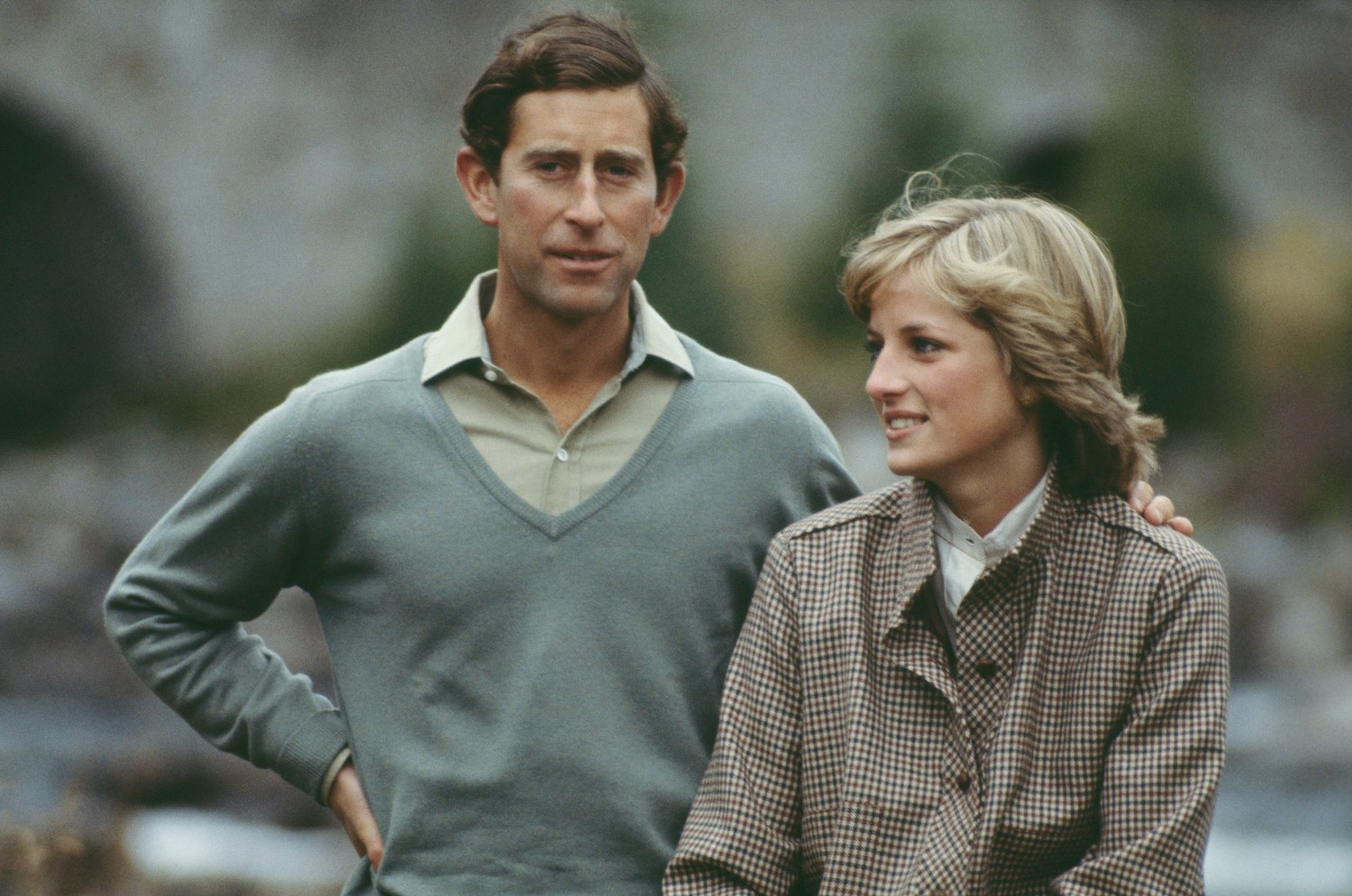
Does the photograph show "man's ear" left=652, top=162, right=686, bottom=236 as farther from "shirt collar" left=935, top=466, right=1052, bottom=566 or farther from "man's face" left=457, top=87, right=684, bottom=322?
"shirt collar" left=935, top=466, right=1052, bottom=566

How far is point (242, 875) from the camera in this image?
5.55 m

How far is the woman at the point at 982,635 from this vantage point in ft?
6.81

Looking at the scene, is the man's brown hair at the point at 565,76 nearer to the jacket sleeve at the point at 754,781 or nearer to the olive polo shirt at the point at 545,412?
the olive polo shirt at the point at 545,412

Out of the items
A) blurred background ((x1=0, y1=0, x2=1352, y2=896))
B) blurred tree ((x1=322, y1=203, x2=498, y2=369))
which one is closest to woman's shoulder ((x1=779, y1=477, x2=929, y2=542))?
blurred background ((x1=0, y1=0, x2=1352, y2=896))

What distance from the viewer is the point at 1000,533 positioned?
7.34 ft

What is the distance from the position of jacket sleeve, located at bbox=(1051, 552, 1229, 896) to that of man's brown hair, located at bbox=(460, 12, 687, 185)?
2.89 ft

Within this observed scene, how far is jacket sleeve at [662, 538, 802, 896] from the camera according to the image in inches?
85.1

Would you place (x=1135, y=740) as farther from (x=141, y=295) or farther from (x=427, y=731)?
(x=141, y=295)

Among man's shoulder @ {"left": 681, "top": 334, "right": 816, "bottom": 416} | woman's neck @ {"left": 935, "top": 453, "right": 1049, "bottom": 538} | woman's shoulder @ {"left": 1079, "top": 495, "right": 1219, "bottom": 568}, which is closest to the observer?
woman's shoulder @ {"left": 1079, "top": 495, "right": 1219, "bottom": 568}

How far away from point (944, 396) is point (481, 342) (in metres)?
0.63

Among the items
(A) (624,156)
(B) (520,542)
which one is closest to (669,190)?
(A) (624,156)

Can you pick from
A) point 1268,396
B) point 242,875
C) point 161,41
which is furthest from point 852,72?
point 242,875

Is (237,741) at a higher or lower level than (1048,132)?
lower

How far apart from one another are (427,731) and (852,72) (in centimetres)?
1060
